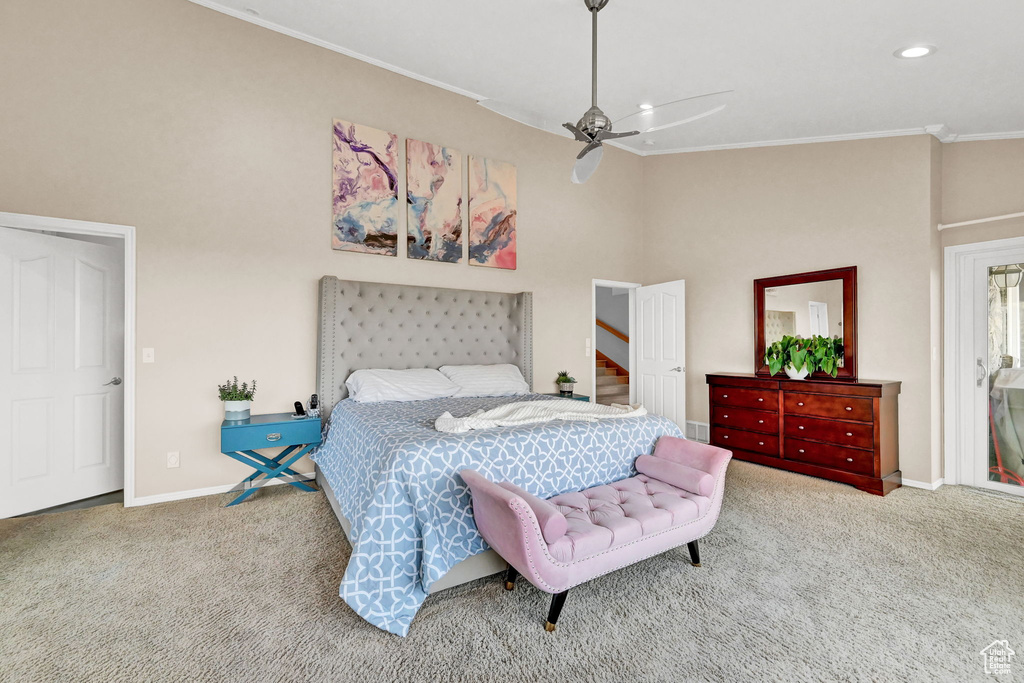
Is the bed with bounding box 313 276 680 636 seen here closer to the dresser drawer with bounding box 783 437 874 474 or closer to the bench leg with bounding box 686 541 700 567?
the bench leg with bounding box 686 541 700 567

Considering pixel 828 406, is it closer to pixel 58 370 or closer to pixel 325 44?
pixel 325 44

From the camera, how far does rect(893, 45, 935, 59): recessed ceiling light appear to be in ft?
9.22

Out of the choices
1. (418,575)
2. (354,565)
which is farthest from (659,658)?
(354,565)

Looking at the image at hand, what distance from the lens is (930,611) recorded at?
2059 millimetres

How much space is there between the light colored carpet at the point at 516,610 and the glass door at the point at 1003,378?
979 millimetres

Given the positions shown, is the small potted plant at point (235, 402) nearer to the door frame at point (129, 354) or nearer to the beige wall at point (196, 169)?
the beige wall at point (196, 169)

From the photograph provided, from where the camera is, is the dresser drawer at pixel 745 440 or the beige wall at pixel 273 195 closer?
the beige wall at pixel 273 195

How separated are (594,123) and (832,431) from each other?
3.27 metres

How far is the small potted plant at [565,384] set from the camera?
496 centimetres

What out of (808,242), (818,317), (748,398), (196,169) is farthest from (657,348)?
(196,169)

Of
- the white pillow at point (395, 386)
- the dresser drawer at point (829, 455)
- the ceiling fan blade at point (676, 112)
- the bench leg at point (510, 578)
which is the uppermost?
the ceiling fan blade at point (676, 112)

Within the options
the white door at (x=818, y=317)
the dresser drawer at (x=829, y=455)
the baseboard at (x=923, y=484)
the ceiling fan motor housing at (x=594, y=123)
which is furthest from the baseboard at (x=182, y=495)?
the baseboard at (x=923, y=484)

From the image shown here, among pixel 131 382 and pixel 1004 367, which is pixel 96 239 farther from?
pixel 1004 367

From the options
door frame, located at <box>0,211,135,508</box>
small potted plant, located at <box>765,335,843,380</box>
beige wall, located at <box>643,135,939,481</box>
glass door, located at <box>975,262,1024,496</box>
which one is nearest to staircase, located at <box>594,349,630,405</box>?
beige wall, located at <box>643,135,939,481</box>
